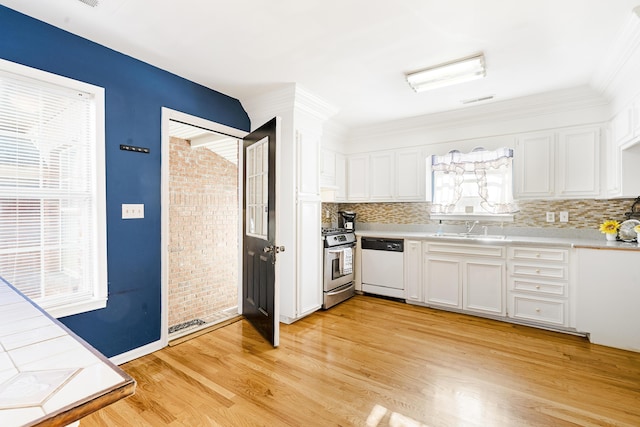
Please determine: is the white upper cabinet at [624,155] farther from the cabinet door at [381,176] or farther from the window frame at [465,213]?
the cabinet door at [381,176]

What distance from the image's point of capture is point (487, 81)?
2939 mm

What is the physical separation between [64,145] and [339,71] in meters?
2.23

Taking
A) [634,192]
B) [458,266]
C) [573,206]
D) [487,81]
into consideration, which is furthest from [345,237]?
[634,192]

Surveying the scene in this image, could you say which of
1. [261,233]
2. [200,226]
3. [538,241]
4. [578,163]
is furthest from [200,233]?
[578,163]

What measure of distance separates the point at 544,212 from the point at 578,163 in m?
0.63

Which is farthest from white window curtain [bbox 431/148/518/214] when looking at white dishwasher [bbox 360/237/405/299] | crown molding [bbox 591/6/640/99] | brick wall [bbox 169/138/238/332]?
brick wall [bbox 169/138/238/332]

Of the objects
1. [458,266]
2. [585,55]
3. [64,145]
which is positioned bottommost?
[458,266]

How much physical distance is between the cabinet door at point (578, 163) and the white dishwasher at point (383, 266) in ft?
6.12

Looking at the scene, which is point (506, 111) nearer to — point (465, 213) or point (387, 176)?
point (465, 213)

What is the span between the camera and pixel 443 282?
365 cm

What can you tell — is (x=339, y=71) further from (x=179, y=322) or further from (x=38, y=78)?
(x=179, y=322)

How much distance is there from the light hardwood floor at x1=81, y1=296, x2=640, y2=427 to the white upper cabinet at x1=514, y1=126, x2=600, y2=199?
59.6 inches

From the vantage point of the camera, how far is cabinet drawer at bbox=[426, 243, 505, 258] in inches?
131

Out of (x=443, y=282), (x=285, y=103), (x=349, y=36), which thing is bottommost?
(x=443, y=282)
